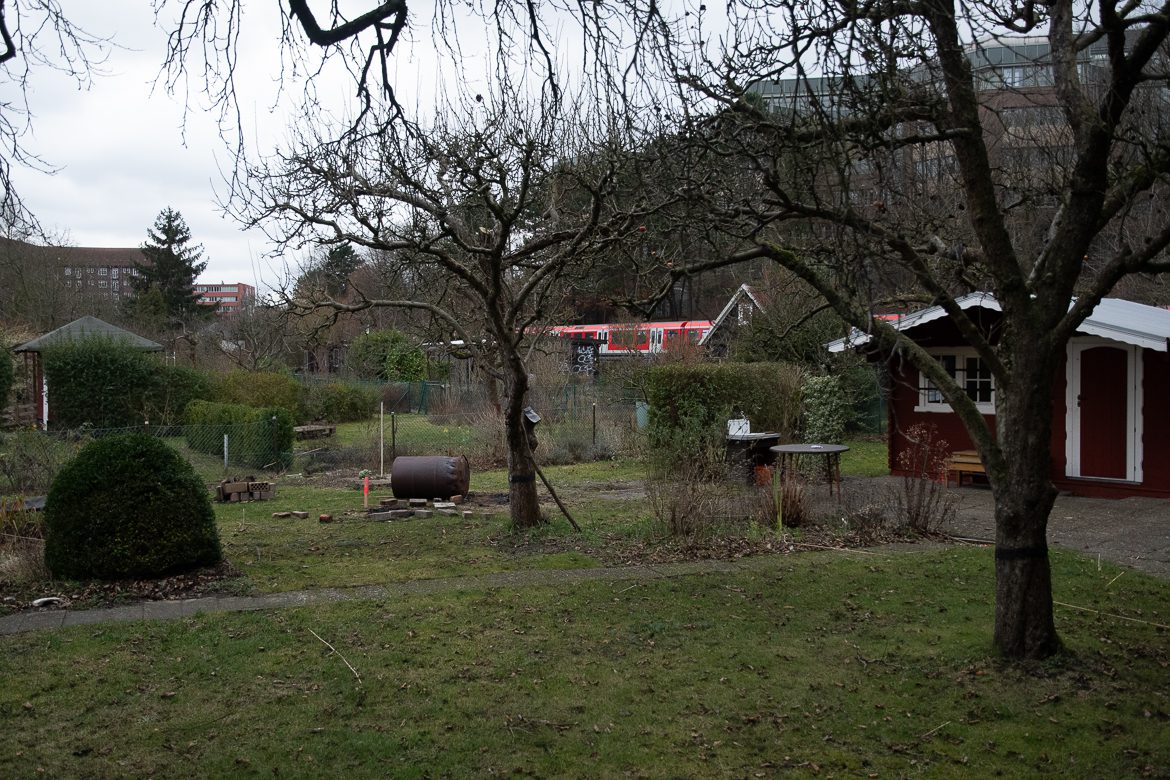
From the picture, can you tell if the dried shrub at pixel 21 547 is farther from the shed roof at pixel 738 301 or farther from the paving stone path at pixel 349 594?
the shed roof at pixel 738 301

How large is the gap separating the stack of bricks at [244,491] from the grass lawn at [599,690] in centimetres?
792

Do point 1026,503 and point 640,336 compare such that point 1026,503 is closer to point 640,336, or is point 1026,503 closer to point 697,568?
point 697,568

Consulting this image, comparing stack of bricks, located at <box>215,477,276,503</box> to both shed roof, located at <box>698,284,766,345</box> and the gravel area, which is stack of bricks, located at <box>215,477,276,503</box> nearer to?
the gravel area

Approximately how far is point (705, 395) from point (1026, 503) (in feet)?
41.2

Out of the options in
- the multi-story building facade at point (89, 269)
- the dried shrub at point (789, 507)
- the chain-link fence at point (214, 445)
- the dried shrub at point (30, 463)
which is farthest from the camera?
the multi-story building facade at point (89, 269)

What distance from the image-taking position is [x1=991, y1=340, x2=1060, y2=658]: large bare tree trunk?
5.36 m

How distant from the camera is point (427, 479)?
13.8m

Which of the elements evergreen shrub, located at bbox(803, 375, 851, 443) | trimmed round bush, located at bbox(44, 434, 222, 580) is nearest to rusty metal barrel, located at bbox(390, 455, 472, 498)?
trimmed round bush, located at bbox(44, 434, 222, 580)

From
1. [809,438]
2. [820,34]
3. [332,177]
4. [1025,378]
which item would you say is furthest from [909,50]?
[809,438]

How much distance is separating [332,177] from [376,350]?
2502 cm

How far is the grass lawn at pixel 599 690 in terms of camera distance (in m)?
4.49

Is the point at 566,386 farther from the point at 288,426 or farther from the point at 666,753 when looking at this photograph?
the point at 666,753

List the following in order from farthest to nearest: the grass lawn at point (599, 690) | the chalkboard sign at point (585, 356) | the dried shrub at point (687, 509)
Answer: the chalkboard sign at point (585, 356) < the dried shrub at point (687, 509) < the grass lawn at point (599, 690)

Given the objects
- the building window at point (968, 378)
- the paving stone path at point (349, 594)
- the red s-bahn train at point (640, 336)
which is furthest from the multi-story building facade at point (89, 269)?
the building window at point (968, 378)
